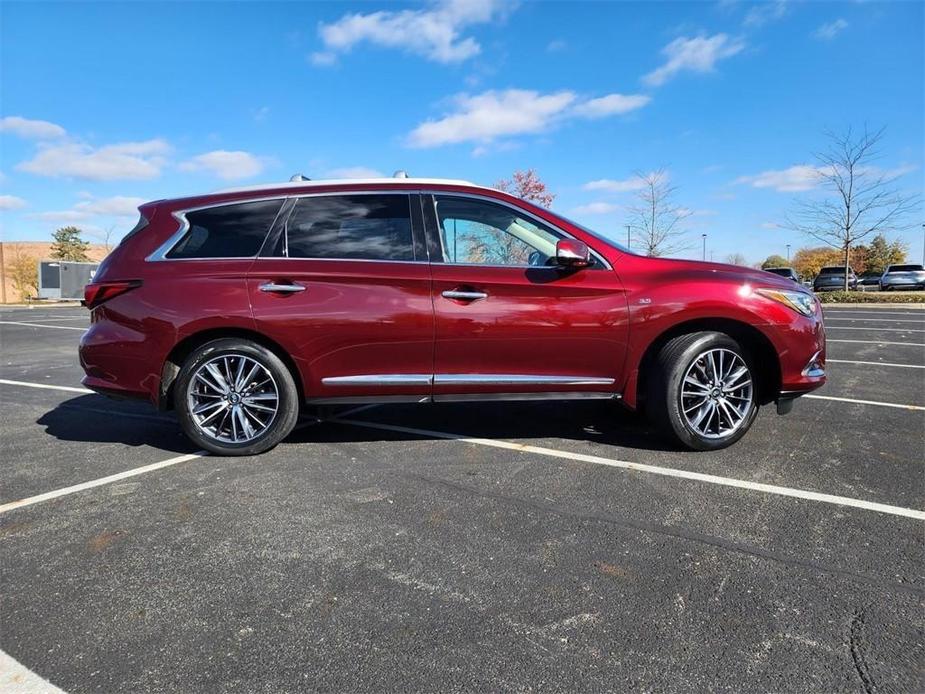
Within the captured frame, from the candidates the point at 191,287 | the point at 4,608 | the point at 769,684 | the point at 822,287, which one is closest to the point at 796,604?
the point at 769,684

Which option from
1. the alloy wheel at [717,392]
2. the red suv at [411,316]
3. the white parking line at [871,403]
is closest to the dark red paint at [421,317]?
the red suv at [411,316]

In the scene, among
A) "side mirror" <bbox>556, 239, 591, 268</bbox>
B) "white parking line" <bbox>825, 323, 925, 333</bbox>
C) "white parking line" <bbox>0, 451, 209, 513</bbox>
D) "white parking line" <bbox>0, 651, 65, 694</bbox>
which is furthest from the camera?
"white parking line" <bbox>825, 323, 925, 333</bbox>

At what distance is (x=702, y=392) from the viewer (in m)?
3.93

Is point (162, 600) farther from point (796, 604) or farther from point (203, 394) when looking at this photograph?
point (796, 604)

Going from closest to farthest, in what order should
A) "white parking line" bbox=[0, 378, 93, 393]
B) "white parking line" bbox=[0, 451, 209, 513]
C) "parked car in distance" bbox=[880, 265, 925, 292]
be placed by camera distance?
"white parking line" bbox=[0, 451, 209, 513]
"white parking line" bbox=[0, 378, 93, 393]
"parked car in distance" bbox=[880, 265, 925, 292]

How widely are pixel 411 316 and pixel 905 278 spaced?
141ft

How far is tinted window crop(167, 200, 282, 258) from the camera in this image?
3.95 meters

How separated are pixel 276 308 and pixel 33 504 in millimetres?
1736

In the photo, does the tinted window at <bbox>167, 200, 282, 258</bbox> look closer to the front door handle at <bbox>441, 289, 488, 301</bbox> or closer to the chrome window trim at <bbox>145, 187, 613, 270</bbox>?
the chrome window trim at <bbox>145, 187, 613, 270</bbox>

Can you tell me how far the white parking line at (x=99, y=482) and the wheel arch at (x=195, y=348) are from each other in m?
0.38

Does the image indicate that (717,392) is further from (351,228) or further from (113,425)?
(113,425)

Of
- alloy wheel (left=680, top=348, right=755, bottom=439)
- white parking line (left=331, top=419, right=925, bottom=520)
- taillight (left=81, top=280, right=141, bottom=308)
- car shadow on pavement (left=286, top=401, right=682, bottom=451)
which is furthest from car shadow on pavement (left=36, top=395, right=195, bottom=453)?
alloy wheel (left=680, top=348, right=755, bottom=439)

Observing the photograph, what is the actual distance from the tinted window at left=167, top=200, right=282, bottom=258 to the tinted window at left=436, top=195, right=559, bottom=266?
1.22 m

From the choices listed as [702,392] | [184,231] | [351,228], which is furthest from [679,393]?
[184,231]
